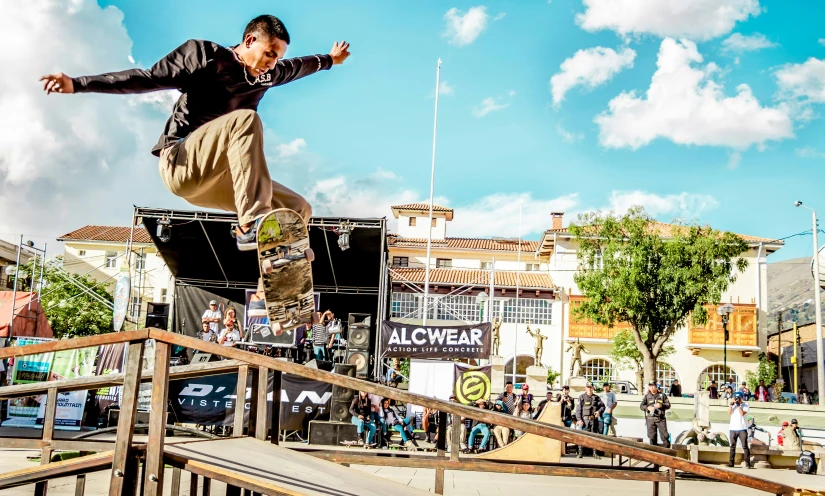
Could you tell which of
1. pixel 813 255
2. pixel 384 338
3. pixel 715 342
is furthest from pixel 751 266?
pixel 384 338

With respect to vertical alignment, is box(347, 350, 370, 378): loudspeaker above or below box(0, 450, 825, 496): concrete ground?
above

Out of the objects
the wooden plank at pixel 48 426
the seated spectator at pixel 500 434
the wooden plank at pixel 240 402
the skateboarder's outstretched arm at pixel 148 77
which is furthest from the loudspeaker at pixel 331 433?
the skateboarder's outstretched arm at pixel 148 77

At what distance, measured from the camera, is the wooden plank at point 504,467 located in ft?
12.6

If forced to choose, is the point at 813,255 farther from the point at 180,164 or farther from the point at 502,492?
the point at 180,164

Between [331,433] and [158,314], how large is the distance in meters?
6.32

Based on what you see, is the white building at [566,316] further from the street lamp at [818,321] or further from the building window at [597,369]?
the street lamp at [818,321]

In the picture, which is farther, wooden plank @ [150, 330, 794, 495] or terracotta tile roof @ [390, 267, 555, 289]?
terracotta tile roof @ [390, 267, 555, 289]

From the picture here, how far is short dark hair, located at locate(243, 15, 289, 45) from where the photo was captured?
3656 mm

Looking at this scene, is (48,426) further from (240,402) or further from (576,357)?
(576,357)

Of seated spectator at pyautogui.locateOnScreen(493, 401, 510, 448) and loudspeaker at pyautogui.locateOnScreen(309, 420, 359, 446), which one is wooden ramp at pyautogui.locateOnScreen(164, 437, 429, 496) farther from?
seated spectator at pyautogui.locateOnScreen(493, 401, 510, 448)

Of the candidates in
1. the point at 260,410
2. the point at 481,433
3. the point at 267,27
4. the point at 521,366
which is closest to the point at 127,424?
the point at 260,410

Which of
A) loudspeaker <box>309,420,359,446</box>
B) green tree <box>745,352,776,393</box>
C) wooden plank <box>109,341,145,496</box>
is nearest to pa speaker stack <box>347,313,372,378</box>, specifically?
loudspeaker <box>309,420,359,446</box>

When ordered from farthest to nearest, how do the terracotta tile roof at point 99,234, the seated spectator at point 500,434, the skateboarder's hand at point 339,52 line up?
the terracotta tile roof at point 99,234, the seated spectator at point 500,434, the skateboarder's hand at point 339,52

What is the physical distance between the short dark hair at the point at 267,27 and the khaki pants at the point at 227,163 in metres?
0.46
